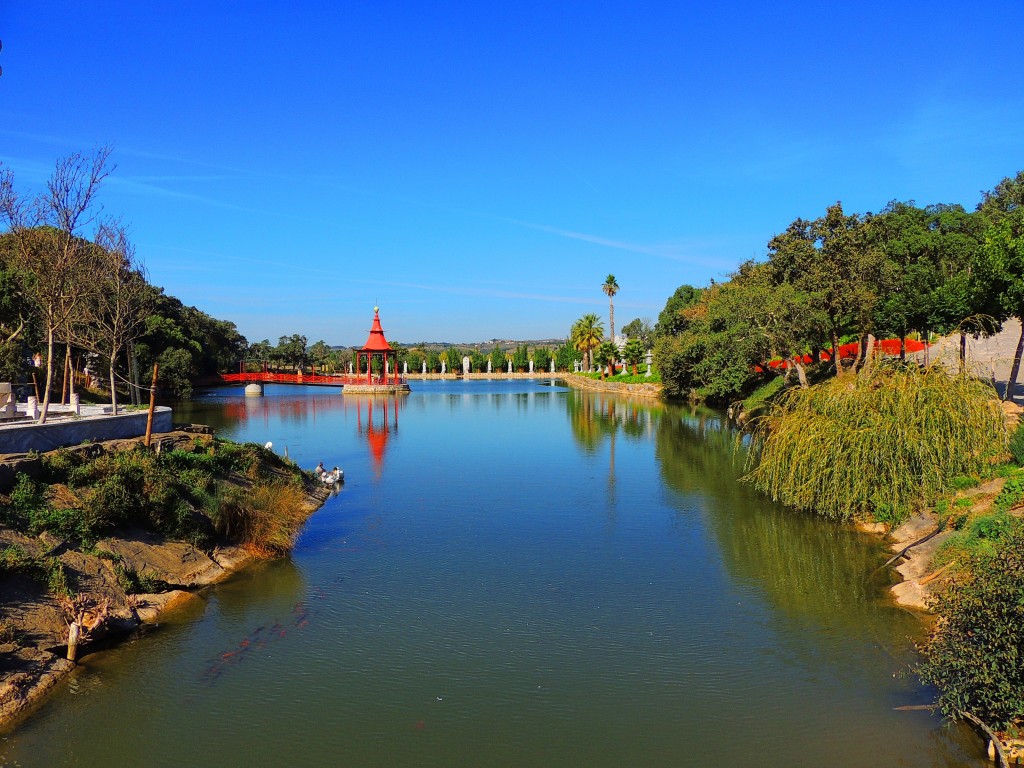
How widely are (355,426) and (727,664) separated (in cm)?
3618

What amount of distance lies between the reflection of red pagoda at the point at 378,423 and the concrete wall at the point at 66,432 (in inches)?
390

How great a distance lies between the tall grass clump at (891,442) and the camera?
56.6ft

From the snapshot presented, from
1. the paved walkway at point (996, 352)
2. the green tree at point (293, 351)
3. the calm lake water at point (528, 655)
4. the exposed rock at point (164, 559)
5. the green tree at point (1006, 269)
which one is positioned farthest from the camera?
the green tree at point (293, 351)

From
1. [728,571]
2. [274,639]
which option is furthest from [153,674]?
[728,571]

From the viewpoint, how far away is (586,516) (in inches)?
819

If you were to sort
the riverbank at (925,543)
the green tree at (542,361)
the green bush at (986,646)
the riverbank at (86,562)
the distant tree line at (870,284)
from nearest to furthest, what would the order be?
1. the green bush at (986,646)
2. the riverbank at (86,562)
3. the riverbank at (925,543)
4. the distant tree line at (870,284)
5. the green tree at (542,361)

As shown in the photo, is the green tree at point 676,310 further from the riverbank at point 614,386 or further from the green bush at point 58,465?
the green bush at point 58,465

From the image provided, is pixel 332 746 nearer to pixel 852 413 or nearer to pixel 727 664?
pixel 727 664

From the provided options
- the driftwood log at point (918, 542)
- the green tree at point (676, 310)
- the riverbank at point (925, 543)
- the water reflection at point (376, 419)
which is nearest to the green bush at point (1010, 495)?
the riverbank at point (925, 543)

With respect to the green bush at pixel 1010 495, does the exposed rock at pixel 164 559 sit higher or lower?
lower

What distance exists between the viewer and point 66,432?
16.9m

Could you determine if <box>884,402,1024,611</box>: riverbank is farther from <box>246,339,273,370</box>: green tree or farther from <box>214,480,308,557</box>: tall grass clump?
<box>246,339,273,370</box>: green tree

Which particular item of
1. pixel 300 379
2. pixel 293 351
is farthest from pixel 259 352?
pixel 300 379

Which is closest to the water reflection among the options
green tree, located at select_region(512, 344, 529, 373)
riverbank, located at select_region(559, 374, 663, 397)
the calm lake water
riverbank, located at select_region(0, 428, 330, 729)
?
riverbank, located at select_region(0, 428, 330, 729)
